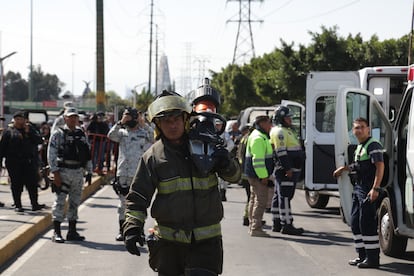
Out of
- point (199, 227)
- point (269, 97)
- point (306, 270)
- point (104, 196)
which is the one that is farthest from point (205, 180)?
point (269, 97)

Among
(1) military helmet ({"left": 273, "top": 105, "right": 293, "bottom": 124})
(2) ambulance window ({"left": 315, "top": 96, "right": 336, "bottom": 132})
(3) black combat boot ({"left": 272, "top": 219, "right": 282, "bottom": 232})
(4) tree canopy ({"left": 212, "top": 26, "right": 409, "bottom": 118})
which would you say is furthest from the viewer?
(4) tree canopy ({"left": 212, "top": 26, "right": 409, "bottom": 118})

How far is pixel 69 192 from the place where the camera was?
11133 millimetres

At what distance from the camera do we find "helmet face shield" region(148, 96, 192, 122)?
5480 millimetres

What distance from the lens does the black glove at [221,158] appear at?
5.48m

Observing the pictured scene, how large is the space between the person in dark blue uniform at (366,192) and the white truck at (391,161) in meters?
0.34

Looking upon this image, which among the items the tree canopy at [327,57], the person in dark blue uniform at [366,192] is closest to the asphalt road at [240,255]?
the person in dark blue uniform at [366,192]

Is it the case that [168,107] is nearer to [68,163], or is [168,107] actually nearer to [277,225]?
[68,163]

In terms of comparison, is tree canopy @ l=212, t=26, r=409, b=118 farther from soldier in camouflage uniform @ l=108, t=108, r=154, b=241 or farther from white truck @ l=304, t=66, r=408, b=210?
soldier in camouflage uniform @ l=108, t=108, r=154, b=241


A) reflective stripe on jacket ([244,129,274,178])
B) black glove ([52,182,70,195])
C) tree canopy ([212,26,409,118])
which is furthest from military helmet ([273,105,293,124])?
tree canopy ([212,26,409,118])

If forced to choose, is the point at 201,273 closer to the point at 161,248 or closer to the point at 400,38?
the point at 161,248

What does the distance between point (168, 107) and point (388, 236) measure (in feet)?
17.9

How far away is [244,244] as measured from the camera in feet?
36.8

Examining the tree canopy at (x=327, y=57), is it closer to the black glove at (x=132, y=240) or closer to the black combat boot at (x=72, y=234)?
the black combat boot at (x=72, y=234)

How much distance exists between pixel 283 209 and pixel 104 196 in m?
7.20
